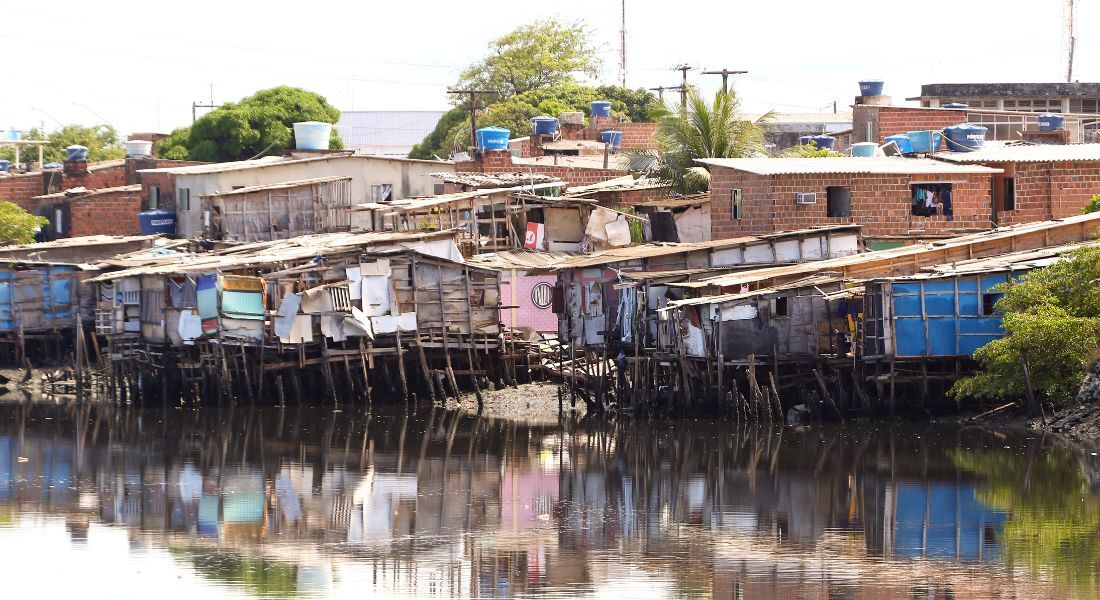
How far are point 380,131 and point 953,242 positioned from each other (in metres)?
49.3

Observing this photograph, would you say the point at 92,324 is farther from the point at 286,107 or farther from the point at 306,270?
the point at 286,107

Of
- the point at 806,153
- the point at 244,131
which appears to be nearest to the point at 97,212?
the point at 244,131

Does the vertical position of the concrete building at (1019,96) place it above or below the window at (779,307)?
above

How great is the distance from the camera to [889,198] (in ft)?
129

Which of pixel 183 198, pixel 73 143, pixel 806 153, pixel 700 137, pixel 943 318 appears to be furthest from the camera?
pixel 73 143

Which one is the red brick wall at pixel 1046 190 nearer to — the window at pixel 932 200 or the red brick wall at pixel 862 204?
the red brick wall at pixel 862 204

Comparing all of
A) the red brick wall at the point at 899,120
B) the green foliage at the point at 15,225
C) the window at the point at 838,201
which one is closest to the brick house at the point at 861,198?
the window at the point at 838,201

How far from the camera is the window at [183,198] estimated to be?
162ft

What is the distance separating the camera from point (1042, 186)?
133ft

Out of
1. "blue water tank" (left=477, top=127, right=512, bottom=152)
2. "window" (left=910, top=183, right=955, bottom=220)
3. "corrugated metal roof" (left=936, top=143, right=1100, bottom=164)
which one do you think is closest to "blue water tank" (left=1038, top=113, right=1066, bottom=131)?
"corrugated metal roof" (left=936, top=143, right=1100, bottom=164)

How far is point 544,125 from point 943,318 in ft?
77.3

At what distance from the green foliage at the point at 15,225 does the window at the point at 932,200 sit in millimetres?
26172

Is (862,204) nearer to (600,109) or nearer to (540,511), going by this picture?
(540,511)

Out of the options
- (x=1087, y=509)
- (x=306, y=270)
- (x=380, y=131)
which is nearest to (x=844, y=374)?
(x=1087, y=509)
